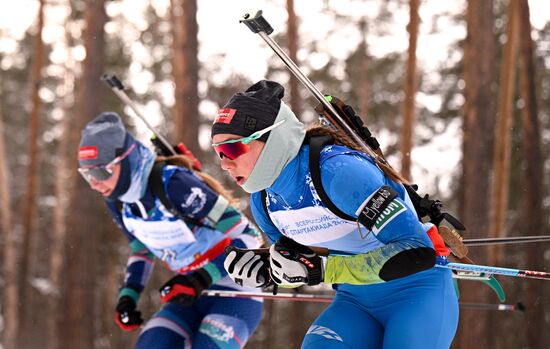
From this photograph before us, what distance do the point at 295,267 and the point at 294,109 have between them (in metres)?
11.8

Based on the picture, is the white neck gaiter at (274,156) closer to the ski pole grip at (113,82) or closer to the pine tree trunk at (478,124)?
the ski pole grip at (113,82)

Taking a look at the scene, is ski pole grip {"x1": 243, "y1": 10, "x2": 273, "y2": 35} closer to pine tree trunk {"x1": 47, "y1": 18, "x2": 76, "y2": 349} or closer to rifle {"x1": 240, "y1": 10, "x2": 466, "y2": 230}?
rifle {"x1": 240, "y1": 10, "x2": 466, "y2": 230}

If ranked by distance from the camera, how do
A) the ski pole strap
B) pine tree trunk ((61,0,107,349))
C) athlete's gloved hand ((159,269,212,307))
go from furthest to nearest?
pine tree trunk ((61,0,107,349)) → the ski pole strap → athlete's gloved hand ((159,269,212,307))

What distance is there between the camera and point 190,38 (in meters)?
11.9

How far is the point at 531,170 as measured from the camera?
42.5 ft

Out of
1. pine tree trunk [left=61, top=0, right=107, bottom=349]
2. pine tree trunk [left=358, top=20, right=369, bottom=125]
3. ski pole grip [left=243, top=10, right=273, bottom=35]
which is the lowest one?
pine tree trunk [left=61, top=0, right=107, bottom=349]

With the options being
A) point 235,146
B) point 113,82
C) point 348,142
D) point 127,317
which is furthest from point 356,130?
point 113,82

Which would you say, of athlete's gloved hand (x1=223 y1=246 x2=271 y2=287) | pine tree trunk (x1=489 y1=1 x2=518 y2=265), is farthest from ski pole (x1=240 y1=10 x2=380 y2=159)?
pine tree trunk (x1=489 y1=1 x2=518 y2=265)

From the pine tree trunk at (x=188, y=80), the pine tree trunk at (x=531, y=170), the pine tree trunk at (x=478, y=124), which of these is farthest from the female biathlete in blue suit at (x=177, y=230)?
the pine tree trunk at (x=531, y=170)

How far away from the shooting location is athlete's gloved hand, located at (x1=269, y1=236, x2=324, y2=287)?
121 inches

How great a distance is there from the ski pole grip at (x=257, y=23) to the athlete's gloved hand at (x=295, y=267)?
3.20 feet

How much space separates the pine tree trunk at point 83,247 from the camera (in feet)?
37.6

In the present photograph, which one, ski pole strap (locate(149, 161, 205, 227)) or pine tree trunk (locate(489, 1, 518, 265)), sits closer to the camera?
ski pole strap (locate(149, 161, 205, 227))

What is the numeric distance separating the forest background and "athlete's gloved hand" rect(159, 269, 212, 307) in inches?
199
